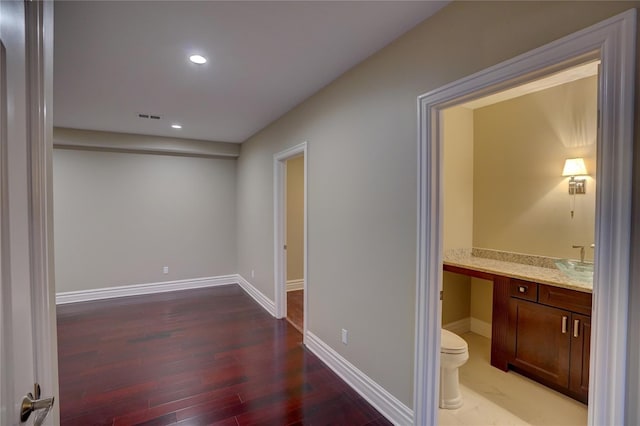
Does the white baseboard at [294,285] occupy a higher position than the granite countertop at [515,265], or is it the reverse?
the granite countertop at [515,265]

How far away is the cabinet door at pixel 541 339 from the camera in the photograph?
2.34m

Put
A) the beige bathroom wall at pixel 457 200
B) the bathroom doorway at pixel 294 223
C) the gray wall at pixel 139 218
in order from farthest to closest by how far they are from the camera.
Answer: the bathroom doorway at pixel 294 223 < the gray wall at pixel 139 218 < the beige bathroom wall at pixel 457 200

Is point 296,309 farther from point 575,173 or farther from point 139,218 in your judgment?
point 575,173

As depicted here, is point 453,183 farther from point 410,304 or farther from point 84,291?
point 84,291

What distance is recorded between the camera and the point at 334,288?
2723 mm

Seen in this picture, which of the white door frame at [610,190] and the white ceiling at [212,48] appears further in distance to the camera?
the white ceiling at [212,48]

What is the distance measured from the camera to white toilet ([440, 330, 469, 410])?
2193 millimetres

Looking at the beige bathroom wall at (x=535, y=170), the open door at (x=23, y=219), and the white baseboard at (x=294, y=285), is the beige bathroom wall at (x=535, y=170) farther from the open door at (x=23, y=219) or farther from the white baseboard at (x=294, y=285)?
the open door at (x=23, y=219)

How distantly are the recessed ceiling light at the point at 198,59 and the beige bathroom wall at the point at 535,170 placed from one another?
304 centimetres

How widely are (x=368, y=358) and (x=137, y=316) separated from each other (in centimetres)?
326

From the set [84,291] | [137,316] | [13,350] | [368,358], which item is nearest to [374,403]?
[368,358]

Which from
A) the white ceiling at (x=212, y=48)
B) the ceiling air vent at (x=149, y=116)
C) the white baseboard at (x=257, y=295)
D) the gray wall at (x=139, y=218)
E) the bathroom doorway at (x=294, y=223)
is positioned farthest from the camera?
the bathroom doorway at (x=294, y=223)

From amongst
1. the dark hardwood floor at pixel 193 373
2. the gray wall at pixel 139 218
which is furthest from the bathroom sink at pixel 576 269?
the gray wall at pixel 139 218

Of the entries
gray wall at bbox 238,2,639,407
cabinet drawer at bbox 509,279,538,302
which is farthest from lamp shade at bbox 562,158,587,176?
gray wall at bbox 238,2,639,407
